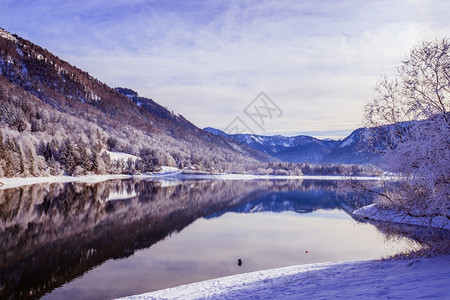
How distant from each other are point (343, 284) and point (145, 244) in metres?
18.3

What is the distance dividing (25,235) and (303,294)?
2481 cm

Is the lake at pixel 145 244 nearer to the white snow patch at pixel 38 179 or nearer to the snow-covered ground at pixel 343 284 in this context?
the snow-covered ground at pixel 343 284

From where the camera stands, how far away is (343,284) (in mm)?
11688

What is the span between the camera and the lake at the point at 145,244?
1719cm

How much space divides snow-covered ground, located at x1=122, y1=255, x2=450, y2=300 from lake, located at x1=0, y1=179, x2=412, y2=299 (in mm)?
3674

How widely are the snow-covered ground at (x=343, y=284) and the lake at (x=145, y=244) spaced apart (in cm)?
367

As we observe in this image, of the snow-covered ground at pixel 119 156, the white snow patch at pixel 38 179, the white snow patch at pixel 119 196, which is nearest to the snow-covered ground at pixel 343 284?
the white snow patch at pixel 119 196

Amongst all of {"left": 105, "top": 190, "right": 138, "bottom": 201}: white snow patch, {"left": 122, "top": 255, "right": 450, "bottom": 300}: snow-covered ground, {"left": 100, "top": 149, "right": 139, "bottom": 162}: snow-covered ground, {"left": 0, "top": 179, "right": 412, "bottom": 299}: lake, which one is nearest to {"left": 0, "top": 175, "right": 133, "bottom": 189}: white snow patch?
{"left": 105, "top": 190, "right": 138, "bottom": 201}: white snow patch

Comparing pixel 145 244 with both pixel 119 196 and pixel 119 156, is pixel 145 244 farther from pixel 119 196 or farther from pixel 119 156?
pixel 119 156

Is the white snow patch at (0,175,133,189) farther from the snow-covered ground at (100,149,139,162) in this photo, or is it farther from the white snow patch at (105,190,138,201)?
the snow-covered ground at (100,149,139,162)

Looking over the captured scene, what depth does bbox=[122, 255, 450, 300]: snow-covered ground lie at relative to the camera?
927 centimetres

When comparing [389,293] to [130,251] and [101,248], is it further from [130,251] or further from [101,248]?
[101,248]

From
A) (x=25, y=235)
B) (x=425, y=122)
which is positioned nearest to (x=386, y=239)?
(x=425, y=122)

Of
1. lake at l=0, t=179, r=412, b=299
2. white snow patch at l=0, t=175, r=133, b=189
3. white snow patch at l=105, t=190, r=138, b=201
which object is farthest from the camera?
white snow patch at l=0, t=175, r=133, b=189
